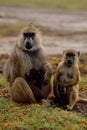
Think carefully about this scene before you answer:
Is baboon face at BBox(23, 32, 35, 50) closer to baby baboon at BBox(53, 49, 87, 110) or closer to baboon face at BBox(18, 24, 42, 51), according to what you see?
baboon face at BBox(18, 24, 42, 51)

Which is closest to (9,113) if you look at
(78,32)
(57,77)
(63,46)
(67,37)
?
(57,77)

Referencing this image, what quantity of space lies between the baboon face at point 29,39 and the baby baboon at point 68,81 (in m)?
0.81

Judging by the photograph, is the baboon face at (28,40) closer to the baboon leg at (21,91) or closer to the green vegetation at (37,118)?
the baboon leg at (21,91)

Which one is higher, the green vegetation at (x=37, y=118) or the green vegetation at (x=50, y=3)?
the green vegetation at (x=50, y=3)

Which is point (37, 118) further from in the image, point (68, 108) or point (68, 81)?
point (68, 81)

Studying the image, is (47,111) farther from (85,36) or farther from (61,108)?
(85,36)

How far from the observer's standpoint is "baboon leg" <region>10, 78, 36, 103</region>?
1130 cm

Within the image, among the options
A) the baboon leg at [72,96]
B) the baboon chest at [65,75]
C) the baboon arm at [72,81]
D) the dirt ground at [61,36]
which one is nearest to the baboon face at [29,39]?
the baboon chest at [65,75]

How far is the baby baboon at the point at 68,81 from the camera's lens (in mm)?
11602

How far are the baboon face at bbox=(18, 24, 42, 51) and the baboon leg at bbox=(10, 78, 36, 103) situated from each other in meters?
0.80

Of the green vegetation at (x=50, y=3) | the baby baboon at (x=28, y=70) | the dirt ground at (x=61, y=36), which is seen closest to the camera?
the baby baboon at (x=28, y=70)

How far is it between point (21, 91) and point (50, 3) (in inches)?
2134

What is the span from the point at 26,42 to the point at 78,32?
74.7ft

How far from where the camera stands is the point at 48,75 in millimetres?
11539
